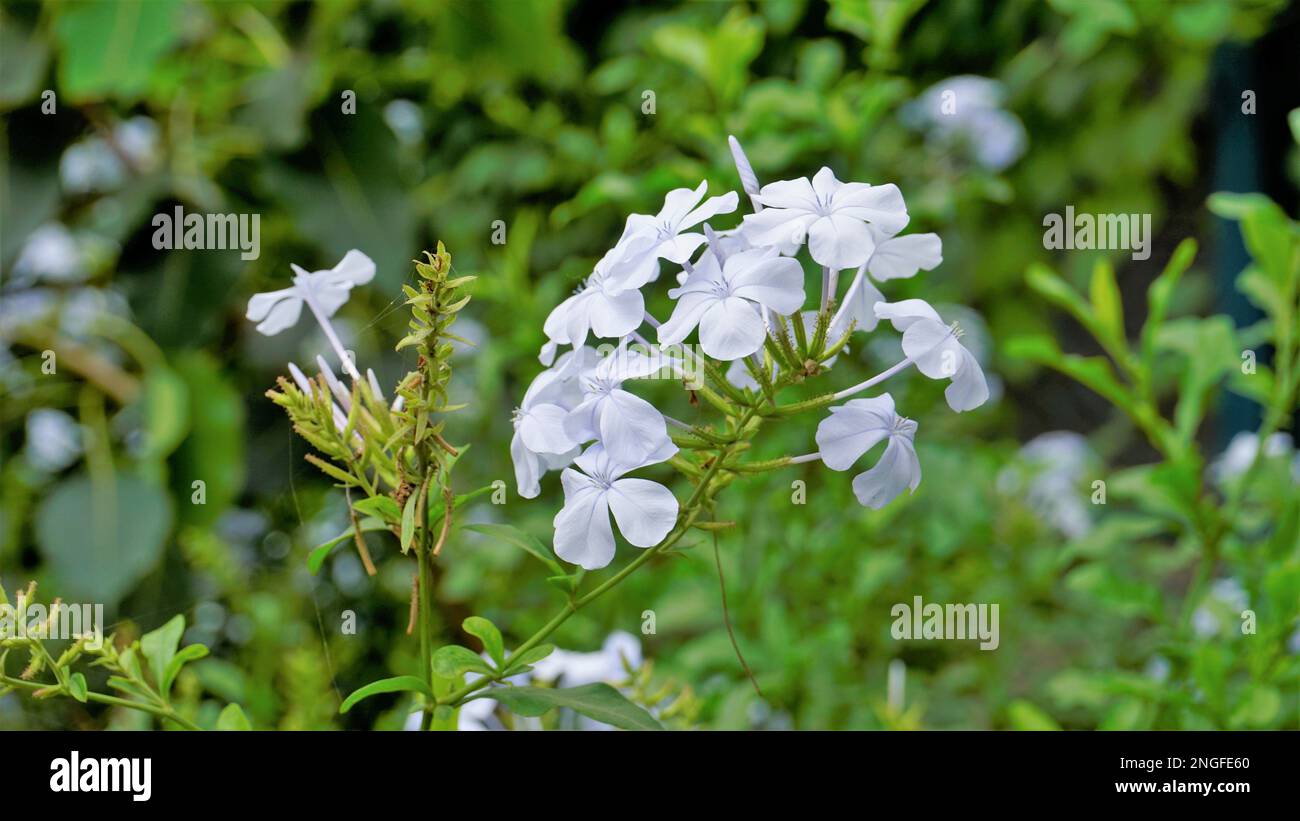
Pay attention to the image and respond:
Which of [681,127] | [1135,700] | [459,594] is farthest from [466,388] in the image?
[1135,700]

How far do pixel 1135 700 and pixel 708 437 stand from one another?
1.29ft

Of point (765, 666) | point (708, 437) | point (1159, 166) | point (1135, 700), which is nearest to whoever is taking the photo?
point (708, 437)

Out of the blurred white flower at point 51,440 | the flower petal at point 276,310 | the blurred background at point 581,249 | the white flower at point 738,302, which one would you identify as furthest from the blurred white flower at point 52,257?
the white flower at point 738,302

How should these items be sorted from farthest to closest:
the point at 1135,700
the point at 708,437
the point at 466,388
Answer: the point at 466,388 → the point at 1135,700 → the point at 708,437

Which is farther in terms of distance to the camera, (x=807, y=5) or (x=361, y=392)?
(x=807, y=5)

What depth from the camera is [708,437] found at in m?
0.37

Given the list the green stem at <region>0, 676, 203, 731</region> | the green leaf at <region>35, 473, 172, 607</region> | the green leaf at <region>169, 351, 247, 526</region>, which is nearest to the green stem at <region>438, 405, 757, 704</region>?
the green stem at <region>0, 676, 203, 731</region>

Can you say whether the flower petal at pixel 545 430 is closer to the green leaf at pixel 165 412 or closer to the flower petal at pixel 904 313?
the flower petal at pixel 904 313

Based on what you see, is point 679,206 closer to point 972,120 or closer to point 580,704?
point 580,704

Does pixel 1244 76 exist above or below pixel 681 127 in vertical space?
above

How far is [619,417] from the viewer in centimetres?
34

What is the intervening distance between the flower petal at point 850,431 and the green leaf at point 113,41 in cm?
85

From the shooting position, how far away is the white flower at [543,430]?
0.36 metres

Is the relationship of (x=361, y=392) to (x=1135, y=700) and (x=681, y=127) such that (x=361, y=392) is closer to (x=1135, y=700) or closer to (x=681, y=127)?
(x=1135, y=700)
